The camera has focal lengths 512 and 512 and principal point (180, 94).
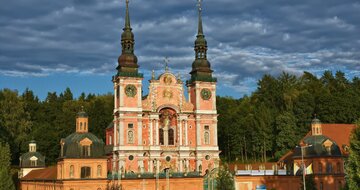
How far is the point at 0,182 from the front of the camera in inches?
2317

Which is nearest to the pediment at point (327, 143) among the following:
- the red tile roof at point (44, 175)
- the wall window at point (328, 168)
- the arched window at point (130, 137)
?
the wall window at point (328, 168)

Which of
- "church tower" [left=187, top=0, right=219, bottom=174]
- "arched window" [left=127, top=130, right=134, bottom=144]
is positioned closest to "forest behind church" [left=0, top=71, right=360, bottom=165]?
"church tower" [left=187, top=0, right=219, bottom=174]

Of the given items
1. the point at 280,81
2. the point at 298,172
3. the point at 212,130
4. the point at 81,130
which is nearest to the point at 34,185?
the point at 81,130

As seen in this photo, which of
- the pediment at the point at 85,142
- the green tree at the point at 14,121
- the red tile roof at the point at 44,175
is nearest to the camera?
the pediment at the point at 85,142

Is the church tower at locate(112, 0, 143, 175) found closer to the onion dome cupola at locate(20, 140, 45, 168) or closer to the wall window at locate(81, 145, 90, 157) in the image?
the wall window at locate(81, 145, 90, 157)

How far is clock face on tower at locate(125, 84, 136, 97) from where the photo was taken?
74188 mm

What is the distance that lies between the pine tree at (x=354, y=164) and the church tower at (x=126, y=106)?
34.2 metres

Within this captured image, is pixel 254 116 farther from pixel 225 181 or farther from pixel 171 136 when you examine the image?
pixel 225 181

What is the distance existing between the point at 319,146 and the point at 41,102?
6608 centimetres

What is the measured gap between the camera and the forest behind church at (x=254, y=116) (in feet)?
296

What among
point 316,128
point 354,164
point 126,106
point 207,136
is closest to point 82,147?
point 126,106

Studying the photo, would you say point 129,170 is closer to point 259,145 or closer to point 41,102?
point 259,145

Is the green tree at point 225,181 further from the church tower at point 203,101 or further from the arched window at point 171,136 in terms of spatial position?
the arched window at point 171,136

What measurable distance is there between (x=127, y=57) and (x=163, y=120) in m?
11.0
